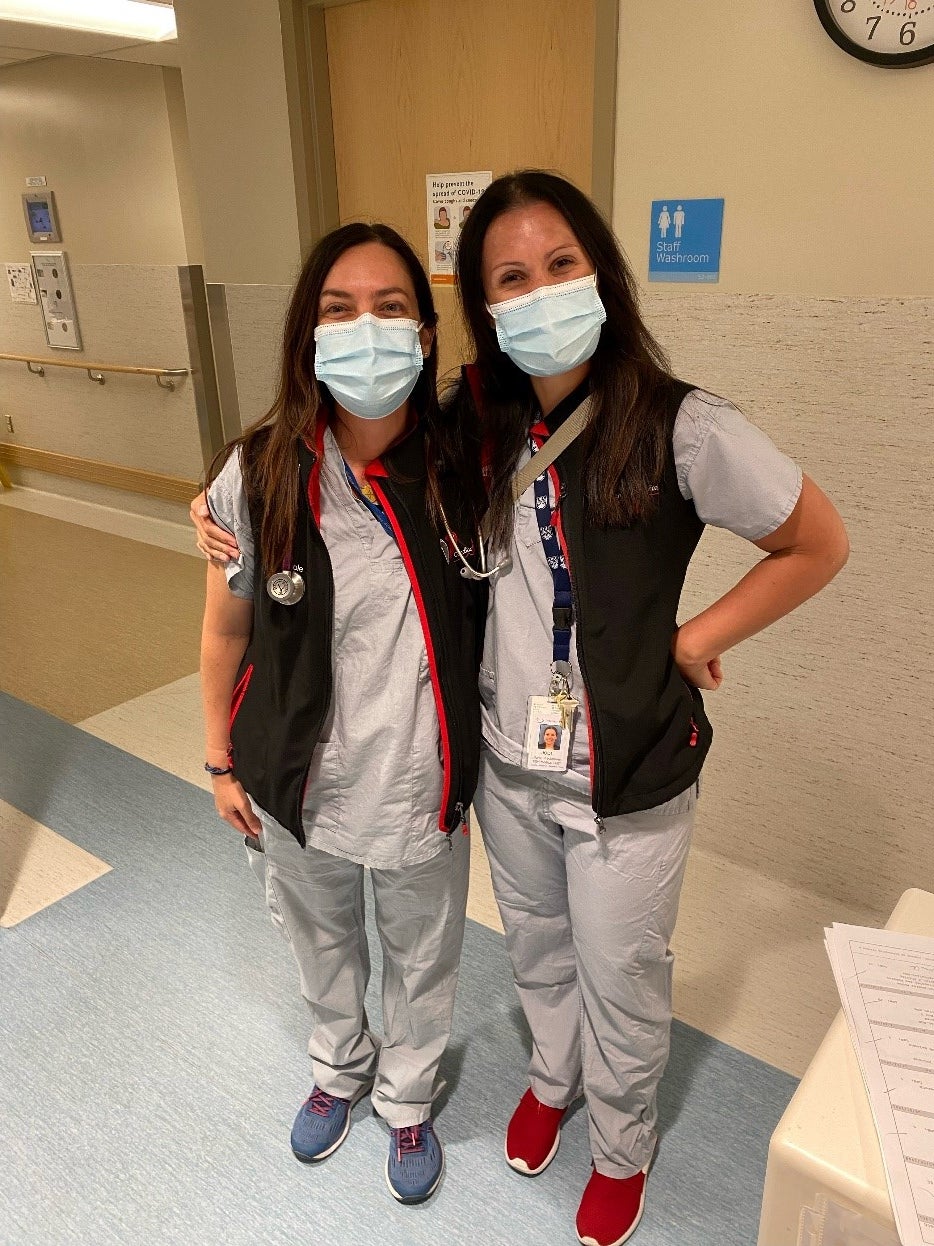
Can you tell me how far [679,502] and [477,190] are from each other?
1749mm

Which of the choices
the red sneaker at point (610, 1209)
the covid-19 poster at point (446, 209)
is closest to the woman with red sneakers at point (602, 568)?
the red sneaker at point (610, 1209)

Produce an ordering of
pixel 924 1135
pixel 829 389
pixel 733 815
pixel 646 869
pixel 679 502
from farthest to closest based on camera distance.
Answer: pixel 733 815
pixel 829 389
pixel 646 869
pixel 679 502
pixel 924 1135

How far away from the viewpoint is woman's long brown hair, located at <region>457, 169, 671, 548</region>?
1.13 meters

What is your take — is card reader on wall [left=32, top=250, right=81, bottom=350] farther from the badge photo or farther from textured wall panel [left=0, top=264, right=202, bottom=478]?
the badge photo

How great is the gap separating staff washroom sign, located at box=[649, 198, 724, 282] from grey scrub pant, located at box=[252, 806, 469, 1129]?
1.30 metres

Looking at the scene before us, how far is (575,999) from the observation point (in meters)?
1.53

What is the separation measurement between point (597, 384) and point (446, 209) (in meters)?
1.69

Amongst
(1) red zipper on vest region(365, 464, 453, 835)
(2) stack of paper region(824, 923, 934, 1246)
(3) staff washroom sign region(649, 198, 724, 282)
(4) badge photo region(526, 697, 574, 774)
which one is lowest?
(2) stack of paper region(824, 923, 934, 1246)

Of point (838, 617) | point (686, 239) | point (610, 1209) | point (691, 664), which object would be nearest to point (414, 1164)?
point (610, 1209)

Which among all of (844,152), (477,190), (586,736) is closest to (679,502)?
(586,736)

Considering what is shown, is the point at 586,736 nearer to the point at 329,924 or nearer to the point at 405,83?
the point at 329,924

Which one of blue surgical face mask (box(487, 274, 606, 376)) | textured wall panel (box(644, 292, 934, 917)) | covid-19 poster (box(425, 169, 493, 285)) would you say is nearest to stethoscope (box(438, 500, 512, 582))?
blue surgical face mask (box(487, 274, 606, 376))

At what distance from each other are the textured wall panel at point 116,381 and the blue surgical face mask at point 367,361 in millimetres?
3827

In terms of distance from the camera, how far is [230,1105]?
5.64 feet
